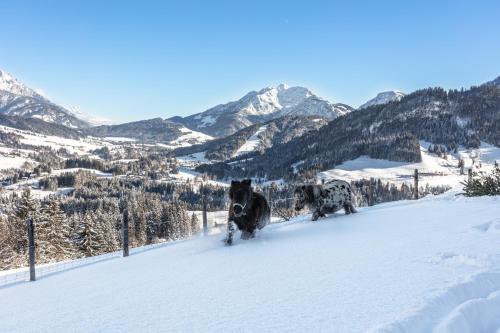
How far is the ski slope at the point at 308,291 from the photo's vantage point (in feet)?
11.0

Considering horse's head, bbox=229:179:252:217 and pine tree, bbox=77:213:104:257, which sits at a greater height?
horse's head, bbox=229:179:252:217

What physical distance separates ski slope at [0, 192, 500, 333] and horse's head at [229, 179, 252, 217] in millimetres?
1699

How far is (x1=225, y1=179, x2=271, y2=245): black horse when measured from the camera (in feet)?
31.2

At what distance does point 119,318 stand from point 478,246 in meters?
4.86

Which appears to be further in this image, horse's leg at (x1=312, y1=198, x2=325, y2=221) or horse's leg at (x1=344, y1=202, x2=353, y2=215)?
horse's leg at (x1=344, y1=202, x2=353, y2=215)

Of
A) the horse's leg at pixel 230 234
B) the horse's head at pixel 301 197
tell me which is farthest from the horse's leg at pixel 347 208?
the horse's leg at pixel 230 234

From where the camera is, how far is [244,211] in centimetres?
966

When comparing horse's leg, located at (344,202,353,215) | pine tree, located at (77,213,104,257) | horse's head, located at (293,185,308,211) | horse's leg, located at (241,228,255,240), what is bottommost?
pine tree, located at (77,213,104,257)

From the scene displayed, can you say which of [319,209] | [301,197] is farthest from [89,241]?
[319,209]

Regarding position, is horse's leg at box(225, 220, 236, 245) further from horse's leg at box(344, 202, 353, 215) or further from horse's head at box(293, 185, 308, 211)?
horse's leg at box(344, 202, 353, 215)

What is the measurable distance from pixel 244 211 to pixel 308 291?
5.46m

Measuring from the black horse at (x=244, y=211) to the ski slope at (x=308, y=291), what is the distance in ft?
5.69

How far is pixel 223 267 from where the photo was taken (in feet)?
20.6

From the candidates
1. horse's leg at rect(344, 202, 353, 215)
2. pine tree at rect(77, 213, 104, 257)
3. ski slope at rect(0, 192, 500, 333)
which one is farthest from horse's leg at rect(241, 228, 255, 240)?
pine tree at rect(77, 213, 104, 257)
